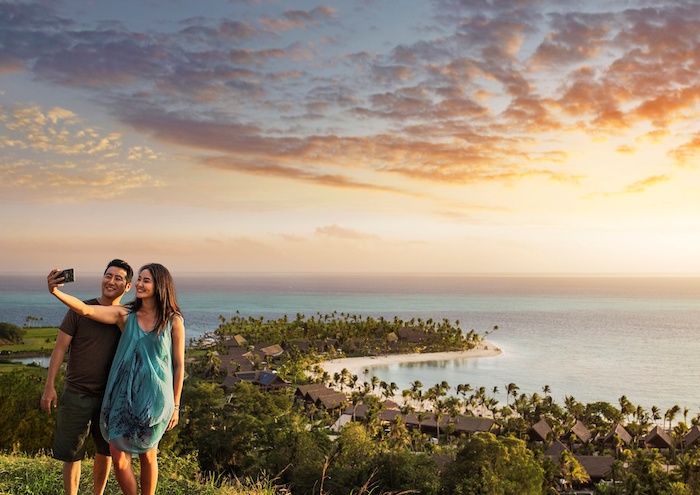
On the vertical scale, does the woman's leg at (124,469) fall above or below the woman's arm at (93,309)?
below

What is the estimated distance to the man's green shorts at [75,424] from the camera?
150 inches

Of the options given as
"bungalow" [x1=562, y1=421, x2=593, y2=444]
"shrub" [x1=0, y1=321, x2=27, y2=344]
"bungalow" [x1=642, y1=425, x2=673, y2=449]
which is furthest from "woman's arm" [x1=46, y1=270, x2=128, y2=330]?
"shrub" [x1=0, y1=321, x2=27, y2=344]

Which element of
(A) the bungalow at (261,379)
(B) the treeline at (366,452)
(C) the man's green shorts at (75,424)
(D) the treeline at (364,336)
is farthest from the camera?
(D) the treeline at (364,336)

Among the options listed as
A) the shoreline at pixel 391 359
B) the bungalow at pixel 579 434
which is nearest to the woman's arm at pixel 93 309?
the bungalow at pixel 579 434

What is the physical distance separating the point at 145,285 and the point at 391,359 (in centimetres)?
5226

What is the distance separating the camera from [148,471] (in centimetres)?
387

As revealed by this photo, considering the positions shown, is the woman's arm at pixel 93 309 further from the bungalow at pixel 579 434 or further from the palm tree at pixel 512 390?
the palm tree at pixel 512 390

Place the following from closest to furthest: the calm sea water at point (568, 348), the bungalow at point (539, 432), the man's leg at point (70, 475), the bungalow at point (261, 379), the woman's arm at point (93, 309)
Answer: the woman's arm at point (93, 309) < the man's leg at point (70, 475) < the bungalow at point (539, 432) < the bungalow at point (261, 379) < the calm sea water at point (568, 348)

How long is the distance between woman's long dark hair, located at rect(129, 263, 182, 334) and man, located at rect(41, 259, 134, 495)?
26 centimetres

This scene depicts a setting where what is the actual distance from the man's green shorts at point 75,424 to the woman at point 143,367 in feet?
0.66

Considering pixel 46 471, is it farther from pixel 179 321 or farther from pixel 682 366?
pixel 682 366

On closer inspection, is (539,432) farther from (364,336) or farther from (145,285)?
(364,336)

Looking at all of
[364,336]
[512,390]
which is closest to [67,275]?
[512,390]

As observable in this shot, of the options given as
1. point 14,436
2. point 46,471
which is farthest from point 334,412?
point 46,471
